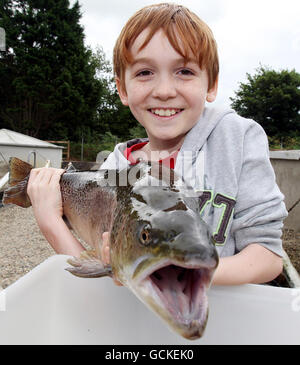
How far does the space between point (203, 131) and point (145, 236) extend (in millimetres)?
1158

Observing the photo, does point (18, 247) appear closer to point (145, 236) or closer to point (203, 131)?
point (203, 131)

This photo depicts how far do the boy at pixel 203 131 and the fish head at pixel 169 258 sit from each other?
65cm

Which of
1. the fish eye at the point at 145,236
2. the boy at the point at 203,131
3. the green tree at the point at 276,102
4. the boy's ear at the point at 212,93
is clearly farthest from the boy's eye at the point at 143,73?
the green tree at the point at 276,102

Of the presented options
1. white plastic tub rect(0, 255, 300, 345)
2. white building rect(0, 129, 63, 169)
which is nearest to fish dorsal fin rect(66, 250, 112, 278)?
white plastic tub rect(0, 255, 300, 345)

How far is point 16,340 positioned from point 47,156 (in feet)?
38.5

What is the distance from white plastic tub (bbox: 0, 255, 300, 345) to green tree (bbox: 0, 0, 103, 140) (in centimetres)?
2544

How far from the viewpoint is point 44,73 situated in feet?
82.0

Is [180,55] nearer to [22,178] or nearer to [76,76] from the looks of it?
[22,178]

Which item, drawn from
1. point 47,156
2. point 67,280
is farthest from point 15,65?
point 67,280

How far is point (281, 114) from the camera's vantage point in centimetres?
3428

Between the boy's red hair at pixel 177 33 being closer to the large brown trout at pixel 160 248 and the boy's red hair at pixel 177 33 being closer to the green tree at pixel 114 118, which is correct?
the large brown trout at pixel 160 248

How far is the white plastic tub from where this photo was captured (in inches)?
52.7

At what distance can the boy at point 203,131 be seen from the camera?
69.3 inches

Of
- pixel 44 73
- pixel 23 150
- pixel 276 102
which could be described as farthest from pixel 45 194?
pixel 276 102
